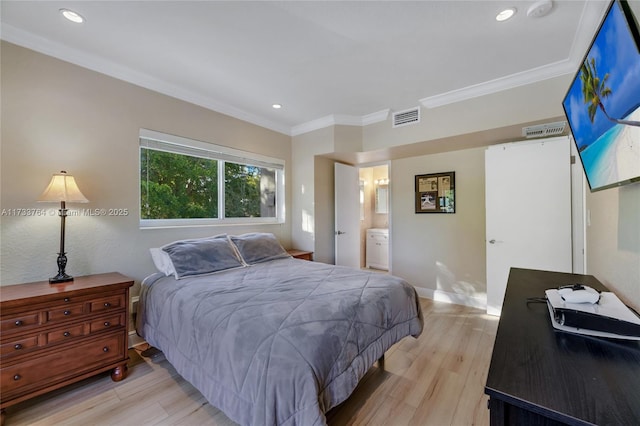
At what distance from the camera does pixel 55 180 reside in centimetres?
202

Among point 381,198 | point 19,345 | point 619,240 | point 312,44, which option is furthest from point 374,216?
point 19,345

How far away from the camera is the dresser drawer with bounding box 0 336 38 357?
1623 millimetres

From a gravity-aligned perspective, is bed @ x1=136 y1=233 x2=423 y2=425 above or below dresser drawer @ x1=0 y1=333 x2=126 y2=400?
above

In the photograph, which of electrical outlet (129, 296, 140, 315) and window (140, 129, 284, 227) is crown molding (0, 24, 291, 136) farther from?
electrical outlet (129, 296, 140, 315)

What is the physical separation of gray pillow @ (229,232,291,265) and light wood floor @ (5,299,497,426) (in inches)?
45.7

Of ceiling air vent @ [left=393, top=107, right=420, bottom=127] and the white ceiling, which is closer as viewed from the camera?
the white ceiling

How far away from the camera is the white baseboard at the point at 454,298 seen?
3523mm

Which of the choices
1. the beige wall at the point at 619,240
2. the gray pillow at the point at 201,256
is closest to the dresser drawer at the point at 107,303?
the gray pillow at the point at 201,256

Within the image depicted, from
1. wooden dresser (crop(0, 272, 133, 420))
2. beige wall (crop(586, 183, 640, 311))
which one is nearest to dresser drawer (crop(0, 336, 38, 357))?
wooden dresser (crop(0, 272, 133, 420))

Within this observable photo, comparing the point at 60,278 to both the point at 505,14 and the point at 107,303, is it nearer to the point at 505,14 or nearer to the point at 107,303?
the point at 107,303

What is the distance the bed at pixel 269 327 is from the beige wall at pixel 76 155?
0.45 m

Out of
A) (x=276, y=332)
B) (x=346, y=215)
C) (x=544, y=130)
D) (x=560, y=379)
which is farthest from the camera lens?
(x=346, y=215)

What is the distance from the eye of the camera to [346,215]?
433 centimetres

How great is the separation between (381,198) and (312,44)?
176 inches
